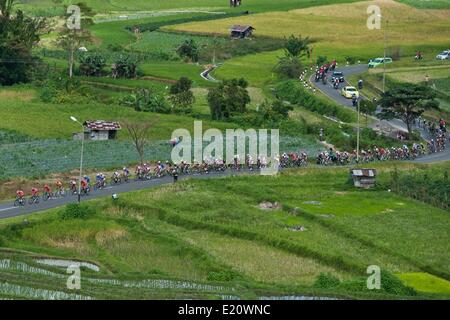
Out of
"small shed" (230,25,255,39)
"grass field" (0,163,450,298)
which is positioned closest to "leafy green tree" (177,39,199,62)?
"small shed" (230,25,255,39)

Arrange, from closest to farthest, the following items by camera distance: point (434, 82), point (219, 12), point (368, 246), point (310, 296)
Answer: point (310, 296) < point (368, 246) < point (434, 82) < point (219, 12)

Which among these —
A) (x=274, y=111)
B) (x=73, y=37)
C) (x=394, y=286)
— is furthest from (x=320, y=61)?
(x=394, y=286)

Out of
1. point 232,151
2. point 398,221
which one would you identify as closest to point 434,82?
point 232,151

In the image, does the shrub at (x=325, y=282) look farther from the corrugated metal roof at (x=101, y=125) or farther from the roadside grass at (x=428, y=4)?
the roadside grass at (x=428, y=4)

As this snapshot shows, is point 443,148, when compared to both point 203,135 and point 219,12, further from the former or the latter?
point 219,12
